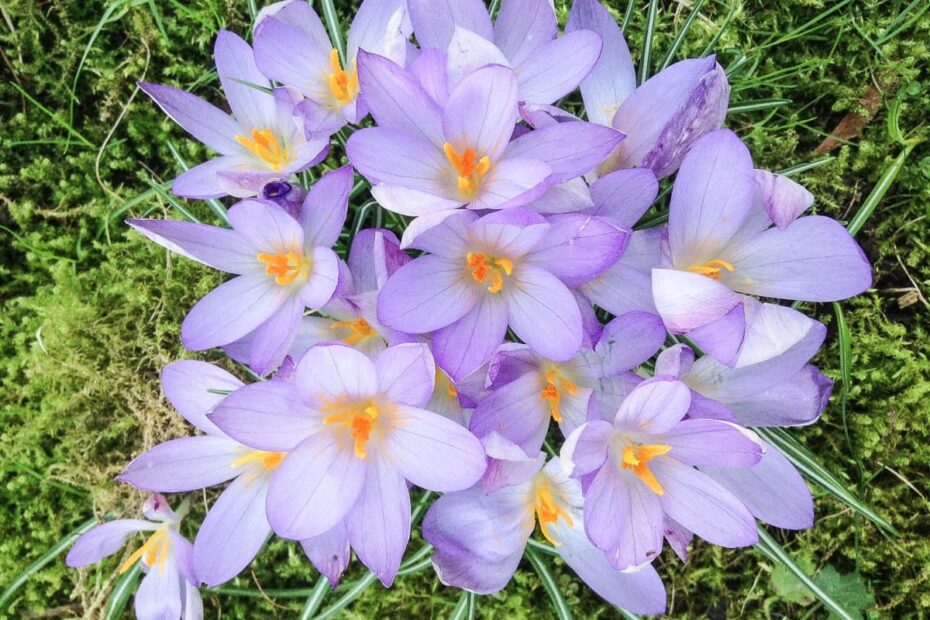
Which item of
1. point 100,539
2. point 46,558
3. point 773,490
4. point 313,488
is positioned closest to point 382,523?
point 313,488

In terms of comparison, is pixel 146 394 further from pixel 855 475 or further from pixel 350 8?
pixel 855 475

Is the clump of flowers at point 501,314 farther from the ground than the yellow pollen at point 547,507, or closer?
farther from the ground

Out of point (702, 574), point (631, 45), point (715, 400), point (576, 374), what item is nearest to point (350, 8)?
point (631, 45)

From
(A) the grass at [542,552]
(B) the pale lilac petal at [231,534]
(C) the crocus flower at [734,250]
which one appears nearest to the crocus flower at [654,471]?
(C) the crocus flower at [734,250]

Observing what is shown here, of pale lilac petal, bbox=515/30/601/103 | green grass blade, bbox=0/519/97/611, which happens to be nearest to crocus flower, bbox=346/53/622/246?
pale lilac petal, bbox=515/30/601/103

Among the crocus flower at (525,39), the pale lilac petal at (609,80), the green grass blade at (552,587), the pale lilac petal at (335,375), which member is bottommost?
the green grass blade at (552,587)

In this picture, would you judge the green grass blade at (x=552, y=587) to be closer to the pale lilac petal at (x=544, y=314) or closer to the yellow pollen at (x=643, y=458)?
the yellow pollen at (x=643, y=458)
